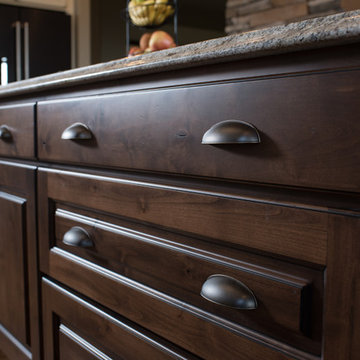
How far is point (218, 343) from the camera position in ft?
1.60

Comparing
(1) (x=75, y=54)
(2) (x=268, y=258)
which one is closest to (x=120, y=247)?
(2) (x=268, y=258)

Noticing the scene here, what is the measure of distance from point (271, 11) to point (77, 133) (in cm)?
210

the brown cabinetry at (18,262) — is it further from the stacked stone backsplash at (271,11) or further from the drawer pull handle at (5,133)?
the stacked stone backsplash at (271,11)

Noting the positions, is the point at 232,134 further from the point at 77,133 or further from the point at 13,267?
the point at 13,267

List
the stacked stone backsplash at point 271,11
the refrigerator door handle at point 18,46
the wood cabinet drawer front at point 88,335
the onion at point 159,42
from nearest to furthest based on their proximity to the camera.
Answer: the wood cabinet drawer front at point 88,335 → the onion at point 159,42 → the stacked stone backsplash at point 271,11 → the refrigerator door handle at point 18,46

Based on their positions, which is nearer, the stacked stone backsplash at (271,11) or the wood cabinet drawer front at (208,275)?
the wood cabinet drawer front at (208,275)

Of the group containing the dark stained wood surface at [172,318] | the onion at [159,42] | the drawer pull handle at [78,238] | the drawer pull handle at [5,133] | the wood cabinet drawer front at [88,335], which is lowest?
the wood cabinet drawer front at [88,335]

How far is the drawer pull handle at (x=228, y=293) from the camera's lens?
448 mm

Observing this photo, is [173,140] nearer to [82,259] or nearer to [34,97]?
[82,259]

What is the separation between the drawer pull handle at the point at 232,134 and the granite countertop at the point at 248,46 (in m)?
0.07

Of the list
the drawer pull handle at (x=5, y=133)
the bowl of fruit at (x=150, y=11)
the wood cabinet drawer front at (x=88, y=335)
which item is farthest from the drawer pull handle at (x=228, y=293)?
the bowl of fruit at (x=150, y=11)

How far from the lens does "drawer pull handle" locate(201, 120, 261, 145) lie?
1.39 ft

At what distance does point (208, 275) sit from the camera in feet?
1.63

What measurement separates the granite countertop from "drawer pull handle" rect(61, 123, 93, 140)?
0.08 meters
